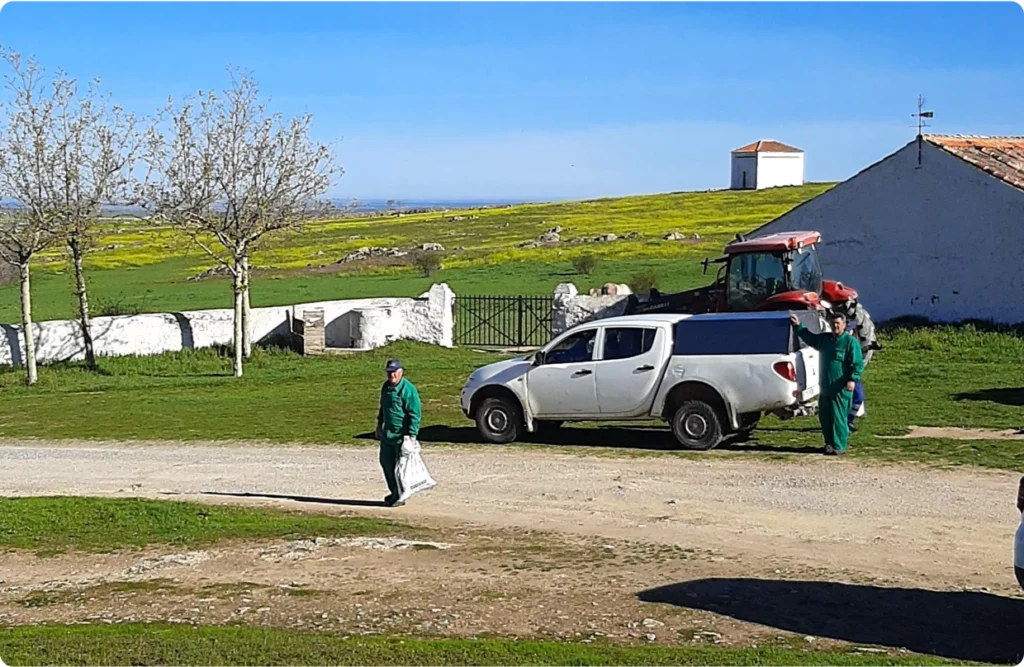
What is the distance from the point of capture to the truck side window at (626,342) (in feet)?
59.4

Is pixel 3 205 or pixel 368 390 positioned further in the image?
pixel 3 205

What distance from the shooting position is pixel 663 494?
14.9 metres

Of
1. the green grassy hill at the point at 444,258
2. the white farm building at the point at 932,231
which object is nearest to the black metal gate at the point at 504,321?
the green grassy hill at the point at 444,258

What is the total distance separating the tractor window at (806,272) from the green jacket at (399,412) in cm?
1304

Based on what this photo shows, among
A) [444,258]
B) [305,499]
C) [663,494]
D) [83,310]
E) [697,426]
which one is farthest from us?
[444,258]

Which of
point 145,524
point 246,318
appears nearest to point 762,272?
point 246,318

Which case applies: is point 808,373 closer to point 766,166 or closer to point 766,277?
point 766,277

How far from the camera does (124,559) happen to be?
1223cm

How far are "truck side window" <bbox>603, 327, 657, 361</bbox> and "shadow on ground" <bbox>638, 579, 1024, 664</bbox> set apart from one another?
25.8 feet

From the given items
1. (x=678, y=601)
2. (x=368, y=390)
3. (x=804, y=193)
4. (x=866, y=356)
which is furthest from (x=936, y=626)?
(x=804, y=193)

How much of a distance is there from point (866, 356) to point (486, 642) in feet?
54.0

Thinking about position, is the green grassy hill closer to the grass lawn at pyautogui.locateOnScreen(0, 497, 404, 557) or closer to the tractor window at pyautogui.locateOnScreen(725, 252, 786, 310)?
the tractor window at pyautogui.locateOnScreen(725, 252, 786, 310)

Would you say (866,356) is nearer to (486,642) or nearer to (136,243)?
(486,642)

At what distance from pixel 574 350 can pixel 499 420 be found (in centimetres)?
149
